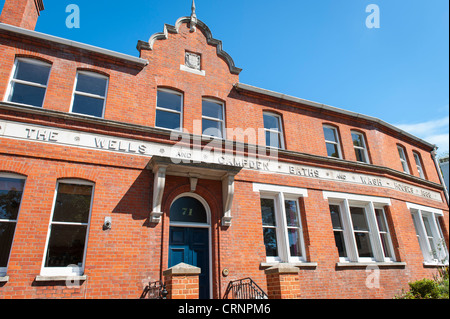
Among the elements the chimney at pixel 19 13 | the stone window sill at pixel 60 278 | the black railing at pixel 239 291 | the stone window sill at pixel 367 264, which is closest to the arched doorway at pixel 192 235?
the black railing at pixel 239 291

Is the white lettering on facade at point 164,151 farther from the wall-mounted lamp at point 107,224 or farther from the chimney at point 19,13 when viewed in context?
the chimney at point 19,13

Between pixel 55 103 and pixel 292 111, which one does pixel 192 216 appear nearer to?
pixel 55 103

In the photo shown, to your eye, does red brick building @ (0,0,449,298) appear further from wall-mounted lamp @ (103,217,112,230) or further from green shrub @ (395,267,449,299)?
green shrub @ (395,267,449,299)

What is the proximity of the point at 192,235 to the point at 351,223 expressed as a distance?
625 centimetres

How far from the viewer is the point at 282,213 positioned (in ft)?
33.2

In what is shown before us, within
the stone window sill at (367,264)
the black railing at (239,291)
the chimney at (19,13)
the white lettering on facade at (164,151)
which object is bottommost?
the black railing at (239,291)

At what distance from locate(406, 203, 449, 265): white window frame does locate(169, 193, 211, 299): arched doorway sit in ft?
33.0

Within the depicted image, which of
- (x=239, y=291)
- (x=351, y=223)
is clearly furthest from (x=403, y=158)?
(x=239, y=291)

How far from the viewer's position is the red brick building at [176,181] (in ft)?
24.1

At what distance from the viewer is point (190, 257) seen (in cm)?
849

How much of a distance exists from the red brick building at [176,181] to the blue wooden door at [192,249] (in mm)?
31

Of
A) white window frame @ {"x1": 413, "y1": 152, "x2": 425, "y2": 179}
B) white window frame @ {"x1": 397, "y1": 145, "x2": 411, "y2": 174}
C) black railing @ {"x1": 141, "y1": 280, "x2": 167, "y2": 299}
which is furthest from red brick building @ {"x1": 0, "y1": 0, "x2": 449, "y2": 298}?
white window frame @ {"x1": 413, "y1": 152, "x2": 425, "y2": 179}

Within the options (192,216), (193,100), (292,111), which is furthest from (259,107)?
(192,216)
